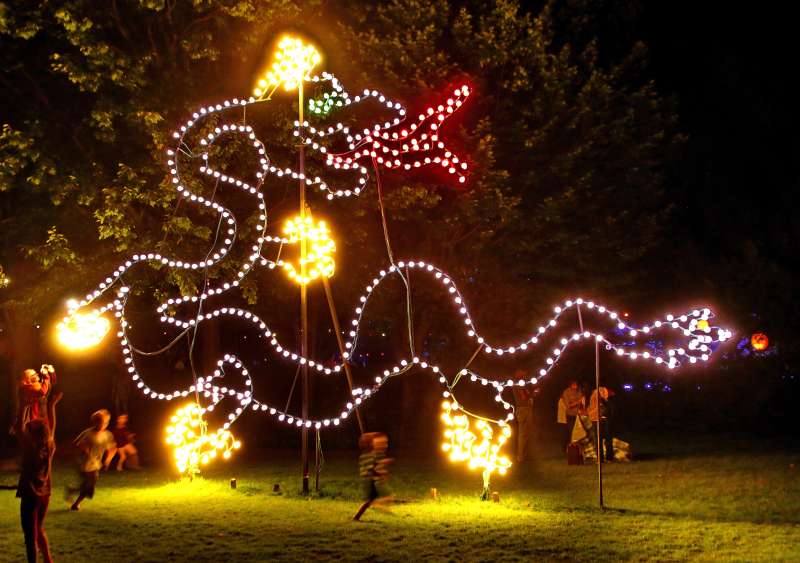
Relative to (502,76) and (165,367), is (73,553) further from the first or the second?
(165,367)

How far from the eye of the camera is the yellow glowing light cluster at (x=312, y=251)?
13.8 m

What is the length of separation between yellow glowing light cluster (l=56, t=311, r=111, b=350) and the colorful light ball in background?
16.1 meters

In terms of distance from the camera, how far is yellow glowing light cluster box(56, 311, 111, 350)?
1380 centimetres

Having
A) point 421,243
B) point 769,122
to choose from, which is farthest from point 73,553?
point 769,122

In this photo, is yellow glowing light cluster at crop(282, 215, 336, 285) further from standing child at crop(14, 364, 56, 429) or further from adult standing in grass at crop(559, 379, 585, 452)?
adult standing in grass at crop(559, 379, 585, 452)

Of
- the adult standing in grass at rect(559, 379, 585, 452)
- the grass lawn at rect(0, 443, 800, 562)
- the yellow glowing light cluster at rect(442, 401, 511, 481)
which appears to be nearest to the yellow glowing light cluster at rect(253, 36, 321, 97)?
the yellow glowing light cluster at rect(442, 401, 511, 481)

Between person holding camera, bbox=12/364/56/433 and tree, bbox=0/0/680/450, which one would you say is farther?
tree, bbox=0/0/680/450

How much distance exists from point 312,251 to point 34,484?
667 cm

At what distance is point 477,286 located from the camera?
20.7 m

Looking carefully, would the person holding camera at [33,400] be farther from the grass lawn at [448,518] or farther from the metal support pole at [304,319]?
the metal support pole at [304,319]

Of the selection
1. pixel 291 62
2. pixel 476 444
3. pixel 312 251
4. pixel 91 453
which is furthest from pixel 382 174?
pixel 91 453

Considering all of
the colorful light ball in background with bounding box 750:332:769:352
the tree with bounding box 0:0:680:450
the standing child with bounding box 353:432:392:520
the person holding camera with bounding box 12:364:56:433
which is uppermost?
the tree with bounding box 0:0:680:450

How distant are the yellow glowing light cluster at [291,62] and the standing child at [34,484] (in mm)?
7564

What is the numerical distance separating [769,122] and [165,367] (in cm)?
1988
